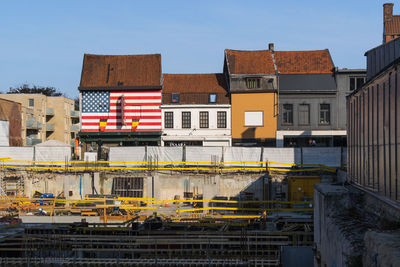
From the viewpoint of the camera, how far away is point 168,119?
1756 inches

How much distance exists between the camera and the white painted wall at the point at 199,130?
44.1m

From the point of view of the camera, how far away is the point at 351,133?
673 inches

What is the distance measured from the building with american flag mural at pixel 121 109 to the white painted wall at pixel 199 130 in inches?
54.2

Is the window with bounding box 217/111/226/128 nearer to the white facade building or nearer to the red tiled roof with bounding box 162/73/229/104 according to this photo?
the white facade building

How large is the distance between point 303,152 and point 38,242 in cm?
2247

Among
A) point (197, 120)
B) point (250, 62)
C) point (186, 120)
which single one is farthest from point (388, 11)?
point (186, 120)

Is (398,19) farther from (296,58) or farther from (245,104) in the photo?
(245,104)

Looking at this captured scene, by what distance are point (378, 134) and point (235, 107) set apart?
31783 mm

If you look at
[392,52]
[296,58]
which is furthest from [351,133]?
[296,58]

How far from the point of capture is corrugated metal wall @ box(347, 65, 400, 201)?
1095cm

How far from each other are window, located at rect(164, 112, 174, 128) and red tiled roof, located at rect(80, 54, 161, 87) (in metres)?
3.22

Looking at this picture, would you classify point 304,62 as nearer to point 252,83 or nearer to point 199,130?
point 252,83

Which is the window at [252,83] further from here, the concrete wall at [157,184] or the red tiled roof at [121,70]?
the concrete wall at [157,184]

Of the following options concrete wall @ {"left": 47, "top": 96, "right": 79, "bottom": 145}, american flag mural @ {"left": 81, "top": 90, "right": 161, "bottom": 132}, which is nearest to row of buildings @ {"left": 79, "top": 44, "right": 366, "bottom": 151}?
american flag mural @ {"left": 81, "top": 90, "right": 161, "bottom": 132}
